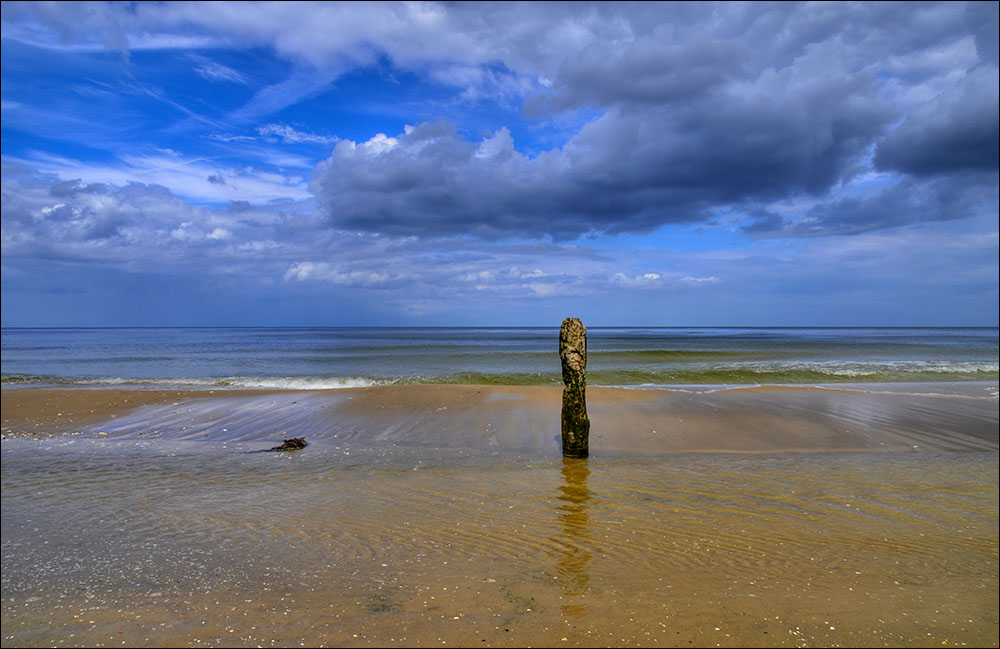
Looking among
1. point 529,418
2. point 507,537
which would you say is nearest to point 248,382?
point 529,418

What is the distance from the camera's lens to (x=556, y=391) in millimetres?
16625

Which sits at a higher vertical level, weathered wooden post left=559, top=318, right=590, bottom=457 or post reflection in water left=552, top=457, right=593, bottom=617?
weathered wooden post left=559, top=318, right=590, bottom=457

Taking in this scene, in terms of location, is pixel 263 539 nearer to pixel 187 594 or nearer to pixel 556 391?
pixel 187 594

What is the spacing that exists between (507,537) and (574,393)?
188 inches

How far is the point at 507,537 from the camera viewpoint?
5867 mm

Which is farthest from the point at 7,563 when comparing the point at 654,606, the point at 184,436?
the point at 184,436

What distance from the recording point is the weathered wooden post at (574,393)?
1016 cm

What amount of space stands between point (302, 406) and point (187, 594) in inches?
427

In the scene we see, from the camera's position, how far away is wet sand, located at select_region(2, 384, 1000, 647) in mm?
4113

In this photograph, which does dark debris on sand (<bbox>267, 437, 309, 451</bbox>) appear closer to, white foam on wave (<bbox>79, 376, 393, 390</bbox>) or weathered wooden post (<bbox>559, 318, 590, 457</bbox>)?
weathered wooden post (<bbox>559, 318, 590, 457</bbox>)

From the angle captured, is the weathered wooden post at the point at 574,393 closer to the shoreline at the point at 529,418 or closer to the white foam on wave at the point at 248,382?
the shoreline at the point at 529,418

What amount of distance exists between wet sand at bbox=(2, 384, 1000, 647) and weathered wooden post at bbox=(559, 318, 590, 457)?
0.49 metres

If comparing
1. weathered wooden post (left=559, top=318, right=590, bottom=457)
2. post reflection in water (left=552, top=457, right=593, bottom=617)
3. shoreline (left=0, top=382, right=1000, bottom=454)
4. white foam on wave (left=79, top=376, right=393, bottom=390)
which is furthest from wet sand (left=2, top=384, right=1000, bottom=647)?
white foam on wave (left=79, top=376, right=393, bottom=390)

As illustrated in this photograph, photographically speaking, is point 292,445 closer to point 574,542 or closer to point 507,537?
point 507,537
